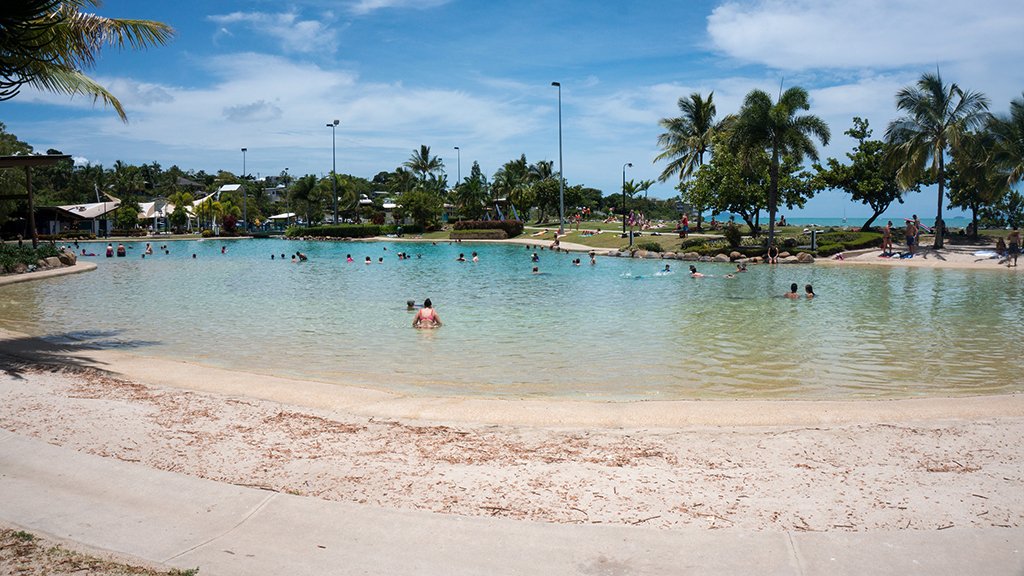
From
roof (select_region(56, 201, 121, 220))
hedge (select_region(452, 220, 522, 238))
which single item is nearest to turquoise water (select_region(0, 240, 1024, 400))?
hedge (select_region(452, 220, 522, 238))

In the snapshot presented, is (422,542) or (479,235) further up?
(479,235)

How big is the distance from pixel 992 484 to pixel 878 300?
61.6ft

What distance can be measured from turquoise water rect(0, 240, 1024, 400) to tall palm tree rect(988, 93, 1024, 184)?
7075 mm

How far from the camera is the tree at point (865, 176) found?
46188 millimetres

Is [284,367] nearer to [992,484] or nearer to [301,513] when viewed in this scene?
[301,513]

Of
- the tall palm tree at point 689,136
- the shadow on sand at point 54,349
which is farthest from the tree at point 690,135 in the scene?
the shadow on sand at point 54,349

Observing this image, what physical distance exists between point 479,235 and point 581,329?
53.6m

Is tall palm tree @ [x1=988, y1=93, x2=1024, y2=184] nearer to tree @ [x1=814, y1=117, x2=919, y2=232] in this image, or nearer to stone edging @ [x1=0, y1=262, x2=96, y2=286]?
tree @ [x1=814, y1=117, x2=919, y2=232]

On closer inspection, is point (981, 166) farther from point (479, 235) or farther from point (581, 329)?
point (479, 235)

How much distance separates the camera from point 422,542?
14.4 feet

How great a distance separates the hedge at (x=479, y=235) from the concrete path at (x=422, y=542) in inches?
2552

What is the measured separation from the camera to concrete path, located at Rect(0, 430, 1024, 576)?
13.4ft

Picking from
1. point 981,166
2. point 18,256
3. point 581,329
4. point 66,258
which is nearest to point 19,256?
point 18,256

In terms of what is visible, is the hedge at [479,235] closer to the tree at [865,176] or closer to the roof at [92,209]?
the tree at [865,176]
